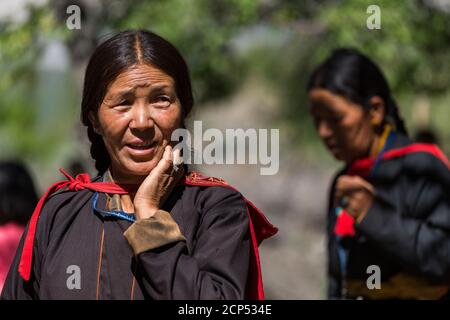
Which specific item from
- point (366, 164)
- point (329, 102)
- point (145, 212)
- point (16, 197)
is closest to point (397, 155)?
point (366, 164)

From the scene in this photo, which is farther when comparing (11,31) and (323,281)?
(323,281)

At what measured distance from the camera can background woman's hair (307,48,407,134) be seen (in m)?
3.61

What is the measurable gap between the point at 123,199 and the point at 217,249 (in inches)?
14.0

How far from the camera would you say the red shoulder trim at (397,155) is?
3318mm

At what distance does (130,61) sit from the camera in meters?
2.06

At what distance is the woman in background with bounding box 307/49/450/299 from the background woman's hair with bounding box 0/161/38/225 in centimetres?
157

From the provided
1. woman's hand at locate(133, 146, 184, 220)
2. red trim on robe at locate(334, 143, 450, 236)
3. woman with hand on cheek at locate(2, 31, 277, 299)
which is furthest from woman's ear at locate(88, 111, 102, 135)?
red trim on robe at locate(334, 143, 450, 236)

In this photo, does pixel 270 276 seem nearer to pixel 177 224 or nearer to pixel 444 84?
pixel 444 84

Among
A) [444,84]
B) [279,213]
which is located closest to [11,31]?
[444,84]

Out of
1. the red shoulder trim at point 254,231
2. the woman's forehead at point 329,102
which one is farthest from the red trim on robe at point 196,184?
the woman's forehead at point 329,102

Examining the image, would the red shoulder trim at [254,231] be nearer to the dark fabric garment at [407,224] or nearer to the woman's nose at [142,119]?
the woman's nose at [142,119]

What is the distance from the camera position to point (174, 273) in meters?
1.84

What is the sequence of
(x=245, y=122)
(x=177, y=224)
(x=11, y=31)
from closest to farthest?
1. (x=177, y=224)
2. (x=11, y=31)
3. (x=245, y=122)
